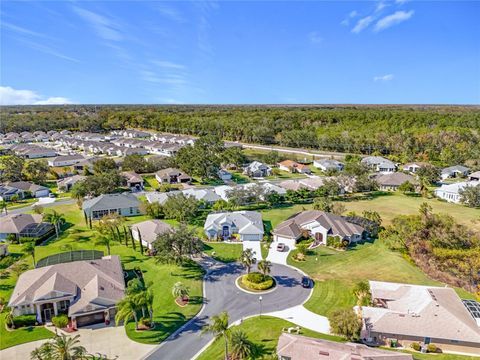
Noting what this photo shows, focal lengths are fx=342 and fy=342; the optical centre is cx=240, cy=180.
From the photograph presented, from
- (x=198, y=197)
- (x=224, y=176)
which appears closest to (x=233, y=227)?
(x=198, y=197)

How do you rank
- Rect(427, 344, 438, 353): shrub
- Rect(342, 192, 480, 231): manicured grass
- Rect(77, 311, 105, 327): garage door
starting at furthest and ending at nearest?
Rect(342, 192, 480, 231): manicured grass
Rect(77, 311, 105, 327): garage door
Rect(427, 344, 438, 353): shrub

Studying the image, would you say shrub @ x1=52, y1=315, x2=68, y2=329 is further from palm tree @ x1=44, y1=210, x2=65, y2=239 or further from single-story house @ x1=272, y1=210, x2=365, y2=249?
single-story house @ x1=272, y1=210, x2=365, y2=249

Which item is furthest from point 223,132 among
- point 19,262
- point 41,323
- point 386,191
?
point 41,323

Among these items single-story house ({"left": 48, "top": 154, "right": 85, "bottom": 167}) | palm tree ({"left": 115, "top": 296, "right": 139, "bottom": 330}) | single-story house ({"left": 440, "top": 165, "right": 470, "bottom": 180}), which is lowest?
palm tree ({"left": 115, "top": 296, "right": 139, "bottom": 330})

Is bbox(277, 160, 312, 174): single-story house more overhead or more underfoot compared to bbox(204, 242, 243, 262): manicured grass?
more overhead

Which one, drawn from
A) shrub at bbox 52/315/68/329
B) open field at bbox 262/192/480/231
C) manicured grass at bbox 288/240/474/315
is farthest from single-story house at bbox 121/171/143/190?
shrub at bbox 52/315/68/329

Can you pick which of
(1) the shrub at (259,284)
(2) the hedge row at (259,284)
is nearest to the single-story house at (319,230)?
(1) the shrub at (259,284)

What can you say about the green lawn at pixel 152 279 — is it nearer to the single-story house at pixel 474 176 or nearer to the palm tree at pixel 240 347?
the palm tree at pixel 240 347
